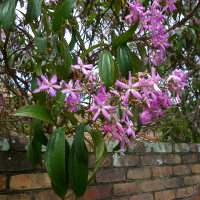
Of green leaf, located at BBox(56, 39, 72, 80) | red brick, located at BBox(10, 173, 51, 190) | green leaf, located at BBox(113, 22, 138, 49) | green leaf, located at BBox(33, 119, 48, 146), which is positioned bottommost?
red brick, located at BBox(10, 173, 51, 190)

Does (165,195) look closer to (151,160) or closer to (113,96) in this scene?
(151,160)

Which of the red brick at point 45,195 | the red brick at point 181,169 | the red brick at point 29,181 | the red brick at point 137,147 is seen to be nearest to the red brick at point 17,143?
the red brick at point 29,181

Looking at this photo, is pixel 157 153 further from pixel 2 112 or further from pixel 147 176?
pixel 2 112

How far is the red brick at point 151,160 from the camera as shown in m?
1.64

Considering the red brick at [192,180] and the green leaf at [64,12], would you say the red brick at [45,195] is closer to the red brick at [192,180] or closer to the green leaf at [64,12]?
the green leaf at [64,12]

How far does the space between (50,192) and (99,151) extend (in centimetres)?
58

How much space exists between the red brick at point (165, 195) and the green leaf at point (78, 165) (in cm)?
106

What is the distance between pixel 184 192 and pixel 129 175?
58cm

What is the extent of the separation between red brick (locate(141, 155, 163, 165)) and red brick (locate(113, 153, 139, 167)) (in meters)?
0.06

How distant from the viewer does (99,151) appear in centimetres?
76

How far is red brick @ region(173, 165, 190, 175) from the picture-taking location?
6.06ft

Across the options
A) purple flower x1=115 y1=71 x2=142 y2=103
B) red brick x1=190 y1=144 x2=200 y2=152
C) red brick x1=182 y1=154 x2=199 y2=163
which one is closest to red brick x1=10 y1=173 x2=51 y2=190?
purple flower x1=115 y1=71 x2=142 y2=103

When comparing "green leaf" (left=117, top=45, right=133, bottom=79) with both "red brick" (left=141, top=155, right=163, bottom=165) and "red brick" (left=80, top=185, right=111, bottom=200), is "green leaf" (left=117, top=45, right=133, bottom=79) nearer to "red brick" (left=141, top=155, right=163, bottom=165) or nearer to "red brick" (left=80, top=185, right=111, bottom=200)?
"red brick" (left=80, top=185, right=111, bottom=200)

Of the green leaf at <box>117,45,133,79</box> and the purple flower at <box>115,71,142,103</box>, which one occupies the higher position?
the green leaf at <box>117,45,133,79</box>
